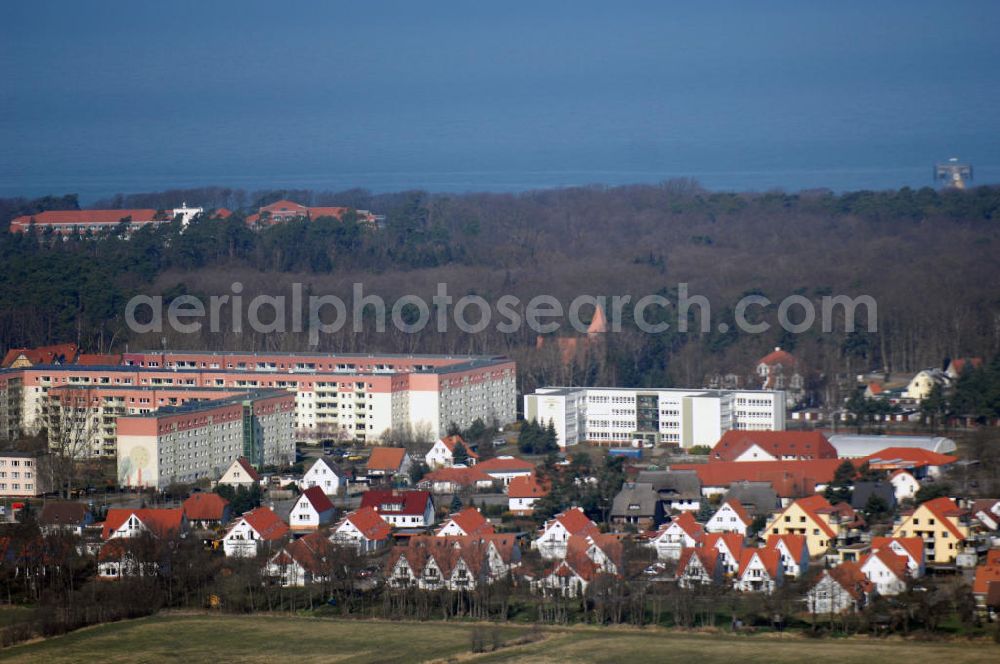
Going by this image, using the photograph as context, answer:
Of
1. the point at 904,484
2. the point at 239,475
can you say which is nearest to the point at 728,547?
the point at 904,484

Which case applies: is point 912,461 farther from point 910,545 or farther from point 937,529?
point 910,545

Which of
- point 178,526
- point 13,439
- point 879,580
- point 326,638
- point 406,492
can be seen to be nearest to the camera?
point 326,638

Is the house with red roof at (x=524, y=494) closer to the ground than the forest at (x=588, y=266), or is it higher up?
closer to the ground

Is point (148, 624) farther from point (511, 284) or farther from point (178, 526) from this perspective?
point (511, 284)

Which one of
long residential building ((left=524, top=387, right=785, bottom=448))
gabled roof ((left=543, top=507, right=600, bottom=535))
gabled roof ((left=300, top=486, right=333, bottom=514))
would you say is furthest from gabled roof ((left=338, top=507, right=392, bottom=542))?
long residential building ((left=524, top=387, right=785, bottom=448))

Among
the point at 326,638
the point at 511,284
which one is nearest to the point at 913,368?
the point at 511,284

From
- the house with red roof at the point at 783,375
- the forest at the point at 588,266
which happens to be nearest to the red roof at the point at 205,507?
the house with red roof at the point at 783,375

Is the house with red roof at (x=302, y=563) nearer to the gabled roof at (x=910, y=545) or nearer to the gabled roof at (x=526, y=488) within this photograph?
the gabled roof at (x=526, y=488)
